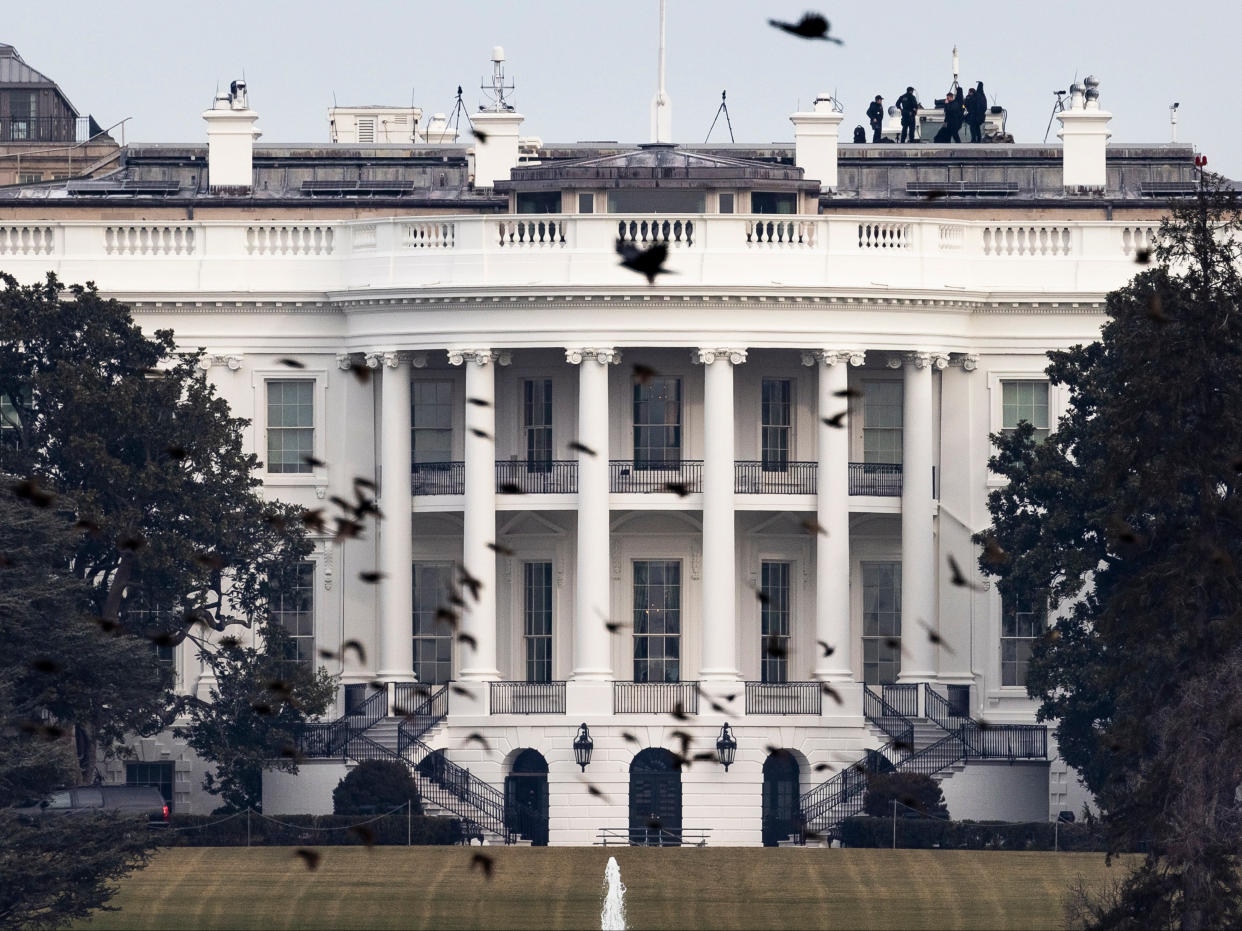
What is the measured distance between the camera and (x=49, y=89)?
15025cm

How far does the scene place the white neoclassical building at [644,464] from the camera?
9369cm

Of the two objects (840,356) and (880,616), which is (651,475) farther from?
(880,616)

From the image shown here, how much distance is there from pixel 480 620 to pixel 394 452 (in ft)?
14.6

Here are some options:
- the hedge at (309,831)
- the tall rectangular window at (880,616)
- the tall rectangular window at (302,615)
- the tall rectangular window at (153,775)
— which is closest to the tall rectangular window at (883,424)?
the tall rectangular window at (880,616)

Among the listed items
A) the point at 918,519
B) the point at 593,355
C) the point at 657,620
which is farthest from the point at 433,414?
the point at 918,519

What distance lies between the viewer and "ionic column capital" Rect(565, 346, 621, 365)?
309ft

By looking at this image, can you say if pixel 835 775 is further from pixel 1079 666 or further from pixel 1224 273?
pixel 1224 273

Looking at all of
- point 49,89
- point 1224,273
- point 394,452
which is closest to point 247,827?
point 394,452

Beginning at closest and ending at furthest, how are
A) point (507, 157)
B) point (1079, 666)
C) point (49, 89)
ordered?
point (1079, 666) → point (507, 157) → point (49, 89)

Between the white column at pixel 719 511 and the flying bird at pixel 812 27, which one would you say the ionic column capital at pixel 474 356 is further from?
the flying bird at pixel 812 27

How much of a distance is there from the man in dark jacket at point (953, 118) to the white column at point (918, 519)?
53.7 feet

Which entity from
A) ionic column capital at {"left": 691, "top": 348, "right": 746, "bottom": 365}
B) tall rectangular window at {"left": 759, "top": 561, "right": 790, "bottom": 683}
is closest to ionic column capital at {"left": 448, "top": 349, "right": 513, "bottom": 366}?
ionic column capital at {"left": 691, "top": 348, "right": 746, "bottom": 365}

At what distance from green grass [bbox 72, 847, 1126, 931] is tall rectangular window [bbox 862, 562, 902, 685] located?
37.0 feet

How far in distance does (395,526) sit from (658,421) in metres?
6.13
